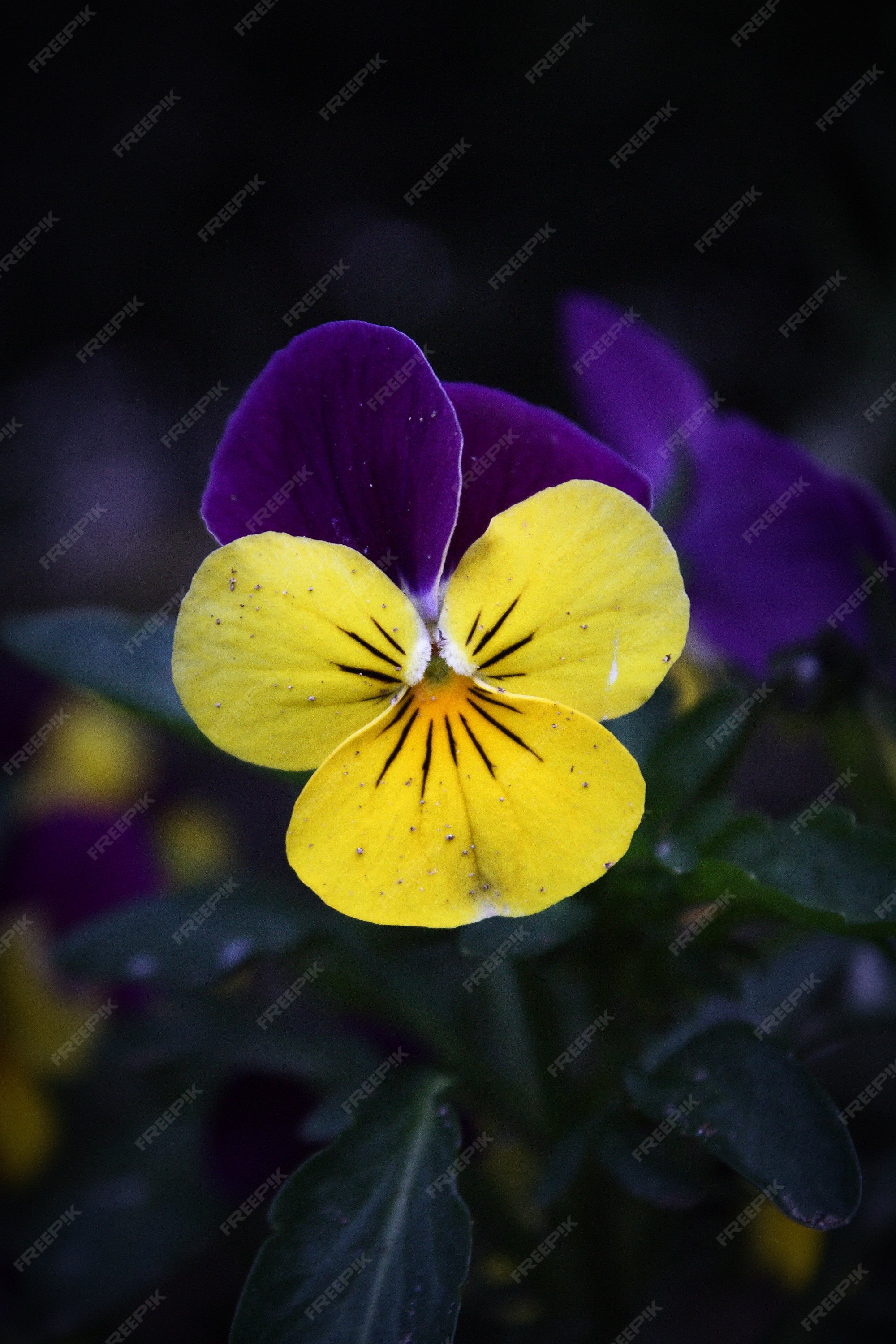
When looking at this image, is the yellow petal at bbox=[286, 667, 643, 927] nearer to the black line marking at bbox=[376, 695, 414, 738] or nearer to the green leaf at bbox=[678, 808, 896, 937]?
the black line marking at bbox=[376, 695, 414, 738]

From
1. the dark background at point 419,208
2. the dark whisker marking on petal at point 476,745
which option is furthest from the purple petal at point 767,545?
the dark background at point 419,208

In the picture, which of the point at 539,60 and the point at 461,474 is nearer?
the point at 461,474

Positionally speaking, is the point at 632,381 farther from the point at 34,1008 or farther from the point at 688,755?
the point at 34,1008

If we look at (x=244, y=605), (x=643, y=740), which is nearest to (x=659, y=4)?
(x=643, y=740)

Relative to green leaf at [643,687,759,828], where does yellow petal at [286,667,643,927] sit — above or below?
above

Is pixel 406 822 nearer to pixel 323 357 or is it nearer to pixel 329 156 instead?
pixel 323 357

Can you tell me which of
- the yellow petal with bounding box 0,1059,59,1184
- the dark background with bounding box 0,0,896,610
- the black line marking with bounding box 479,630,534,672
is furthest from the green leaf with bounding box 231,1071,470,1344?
the dark background with bounding box 0,0,896,610
